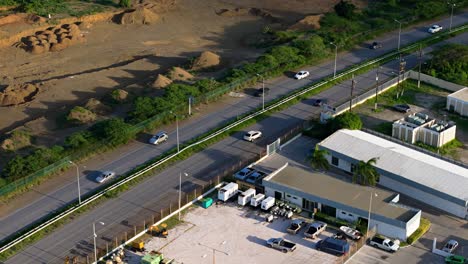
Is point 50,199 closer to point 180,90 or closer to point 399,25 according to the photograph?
point 180,90

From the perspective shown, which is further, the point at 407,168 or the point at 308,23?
the point at 308,23

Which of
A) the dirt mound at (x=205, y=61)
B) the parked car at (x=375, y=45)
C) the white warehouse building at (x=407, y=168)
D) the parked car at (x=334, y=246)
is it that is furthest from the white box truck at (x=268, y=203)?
the parked car at (x=375, y=45)

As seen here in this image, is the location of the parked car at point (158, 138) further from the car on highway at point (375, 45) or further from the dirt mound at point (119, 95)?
the car on highway at point (375, 45)


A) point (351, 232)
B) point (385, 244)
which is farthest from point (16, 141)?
point (385, 244)

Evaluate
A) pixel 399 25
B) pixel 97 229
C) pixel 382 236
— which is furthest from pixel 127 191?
pixel 399 25

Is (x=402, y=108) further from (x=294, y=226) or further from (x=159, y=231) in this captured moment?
(x=159, y=231)

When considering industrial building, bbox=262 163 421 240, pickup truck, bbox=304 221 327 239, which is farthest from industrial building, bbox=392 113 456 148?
pickup truck, bbox=304 221 327 239

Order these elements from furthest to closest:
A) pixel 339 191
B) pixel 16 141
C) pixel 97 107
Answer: pixel 97 107
pixel 16 141
pixel 339 191
